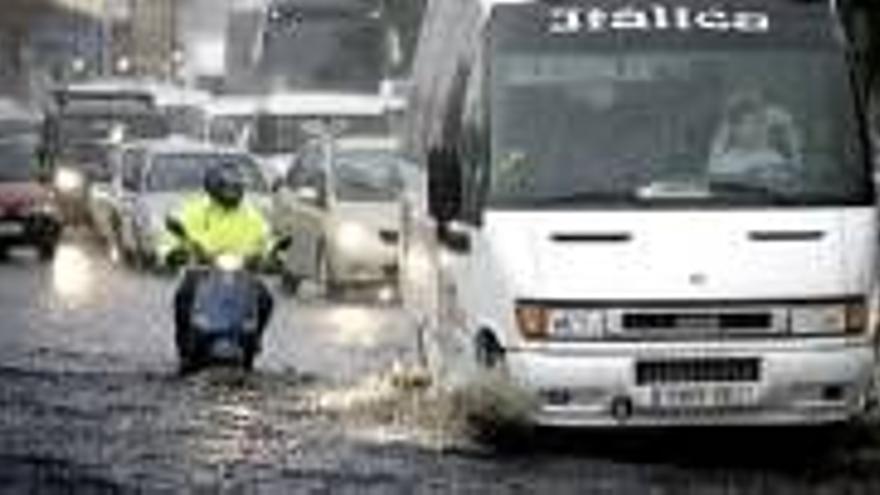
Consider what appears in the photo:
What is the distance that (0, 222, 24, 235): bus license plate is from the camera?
38750 mm

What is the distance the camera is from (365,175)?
102 feet

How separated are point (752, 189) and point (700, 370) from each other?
1.05 metres

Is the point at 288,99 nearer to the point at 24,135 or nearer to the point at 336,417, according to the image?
the point at 24,135

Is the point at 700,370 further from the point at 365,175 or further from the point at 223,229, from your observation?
the point at 365,175

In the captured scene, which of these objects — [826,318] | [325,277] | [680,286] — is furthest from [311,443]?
[325,277]

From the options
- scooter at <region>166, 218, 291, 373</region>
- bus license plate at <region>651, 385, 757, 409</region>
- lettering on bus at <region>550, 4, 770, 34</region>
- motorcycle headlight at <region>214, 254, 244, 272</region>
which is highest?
lettering on bus at <region>550, 4, 770, 34</region>

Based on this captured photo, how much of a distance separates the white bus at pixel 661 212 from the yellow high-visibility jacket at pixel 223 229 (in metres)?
3.82

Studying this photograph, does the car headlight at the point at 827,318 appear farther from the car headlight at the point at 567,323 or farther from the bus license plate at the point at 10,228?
the bus license plate at the point at 10,228

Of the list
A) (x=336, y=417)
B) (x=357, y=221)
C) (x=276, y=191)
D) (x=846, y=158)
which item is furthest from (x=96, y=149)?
(x=846, y=158)

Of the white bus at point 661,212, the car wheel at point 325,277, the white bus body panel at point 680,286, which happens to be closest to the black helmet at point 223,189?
the white bus at point 661,212

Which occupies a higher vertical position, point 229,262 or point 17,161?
point 229,262

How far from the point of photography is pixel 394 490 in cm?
1336

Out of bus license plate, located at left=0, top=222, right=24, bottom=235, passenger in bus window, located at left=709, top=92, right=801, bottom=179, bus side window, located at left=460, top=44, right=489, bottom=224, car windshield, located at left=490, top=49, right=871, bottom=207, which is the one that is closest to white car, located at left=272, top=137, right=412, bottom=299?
bus license plate, located at left=0, top=222, right=24, bottom=235

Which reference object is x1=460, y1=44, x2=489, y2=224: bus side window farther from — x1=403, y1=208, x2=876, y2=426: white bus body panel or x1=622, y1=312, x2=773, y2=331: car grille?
x1=622, y1=312, x2=773, y2=331: car grille
